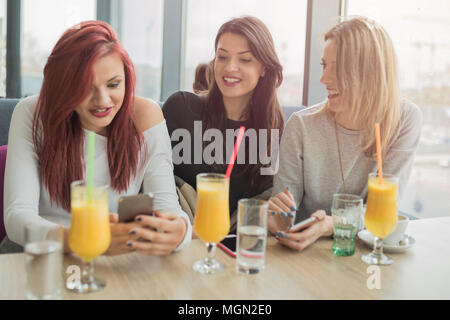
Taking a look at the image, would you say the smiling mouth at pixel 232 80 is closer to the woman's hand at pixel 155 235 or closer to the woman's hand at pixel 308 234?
the woman's hand at pixel 308 234

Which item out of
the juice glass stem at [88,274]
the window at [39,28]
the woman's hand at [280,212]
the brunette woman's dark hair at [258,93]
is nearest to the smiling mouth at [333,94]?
the brunette woman's dark hair at [258,93]

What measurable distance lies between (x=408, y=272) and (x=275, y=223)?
456 mm

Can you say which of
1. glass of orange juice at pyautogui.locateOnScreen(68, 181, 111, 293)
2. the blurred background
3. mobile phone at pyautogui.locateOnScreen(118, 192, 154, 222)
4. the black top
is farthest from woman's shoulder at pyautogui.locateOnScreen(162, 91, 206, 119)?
glass of orange juice at pyautogui.locateOnScreen(68, 181, 111, 293)

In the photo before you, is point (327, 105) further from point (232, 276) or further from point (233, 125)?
point (232, 276)

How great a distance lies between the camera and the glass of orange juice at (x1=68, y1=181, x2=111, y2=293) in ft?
3.64

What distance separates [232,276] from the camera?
1.20 meters

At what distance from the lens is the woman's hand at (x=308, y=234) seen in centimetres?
140

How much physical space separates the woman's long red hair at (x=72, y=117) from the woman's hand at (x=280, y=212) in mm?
626

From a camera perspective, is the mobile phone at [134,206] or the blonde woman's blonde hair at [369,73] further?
the blonde woman's blonde hair at [369,73]

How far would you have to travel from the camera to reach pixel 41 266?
1009mm

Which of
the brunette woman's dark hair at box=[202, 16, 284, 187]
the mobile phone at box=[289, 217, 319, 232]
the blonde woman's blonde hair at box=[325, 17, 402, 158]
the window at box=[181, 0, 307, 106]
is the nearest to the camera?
the mobile phone at box=[289, 217, 319, 232]

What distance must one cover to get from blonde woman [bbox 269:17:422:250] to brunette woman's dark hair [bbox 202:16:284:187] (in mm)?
350

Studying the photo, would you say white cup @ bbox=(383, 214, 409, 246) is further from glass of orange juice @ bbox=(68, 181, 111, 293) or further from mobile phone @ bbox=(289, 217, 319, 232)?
glass of orange juice @ bbox=(68, 181, 111, 293)
